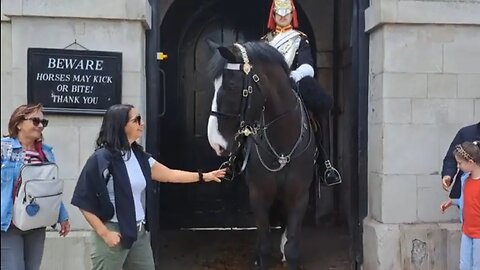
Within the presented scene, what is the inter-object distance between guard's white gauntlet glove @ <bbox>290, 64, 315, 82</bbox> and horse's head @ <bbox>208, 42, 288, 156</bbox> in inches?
28.3

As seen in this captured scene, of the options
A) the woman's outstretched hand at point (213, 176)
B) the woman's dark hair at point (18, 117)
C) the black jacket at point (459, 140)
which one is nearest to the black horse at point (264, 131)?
the woman's outstretched hand at point (213, 176)

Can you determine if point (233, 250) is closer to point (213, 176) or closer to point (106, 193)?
point (213, 176)

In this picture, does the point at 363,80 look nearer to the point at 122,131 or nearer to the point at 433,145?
the point at 433,145

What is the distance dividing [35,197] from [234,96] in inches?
57.5

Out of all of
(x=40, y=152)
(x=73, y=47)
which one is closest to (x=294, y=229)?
(x=40, y=152)

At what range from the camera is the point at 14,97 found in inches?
210

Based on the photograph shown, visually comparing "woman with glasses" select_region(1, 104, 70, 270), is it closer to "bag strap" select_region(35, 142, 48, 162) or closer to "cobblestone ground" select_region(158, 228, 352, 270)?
"bag strap" select_region(35, 142, 48, 162)

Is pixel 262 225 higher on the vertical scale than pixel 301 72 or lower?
lower

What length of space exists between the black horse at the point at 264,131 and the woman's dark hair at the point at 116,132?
758 millimetres

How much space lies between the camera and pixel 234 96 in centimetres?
430

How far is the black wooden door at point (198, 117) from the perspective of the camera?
8.21 meters

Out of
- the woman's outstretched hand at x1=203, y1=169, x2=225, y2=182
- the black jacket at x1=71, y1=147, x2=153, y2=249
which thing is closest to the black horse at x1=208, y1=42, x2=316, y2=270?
the woman's outstretched hand at x1=203, y1=169, x2=225, y2=182

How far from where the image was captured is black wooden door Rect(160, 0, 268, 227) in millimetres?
8211

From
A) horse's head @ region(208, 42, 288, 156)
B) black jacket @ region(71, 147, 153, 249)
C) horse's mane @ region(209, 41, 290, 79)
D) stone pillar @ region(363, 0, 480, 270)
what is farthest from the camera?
stone pillar @ region(363, 0, 480, 270)
